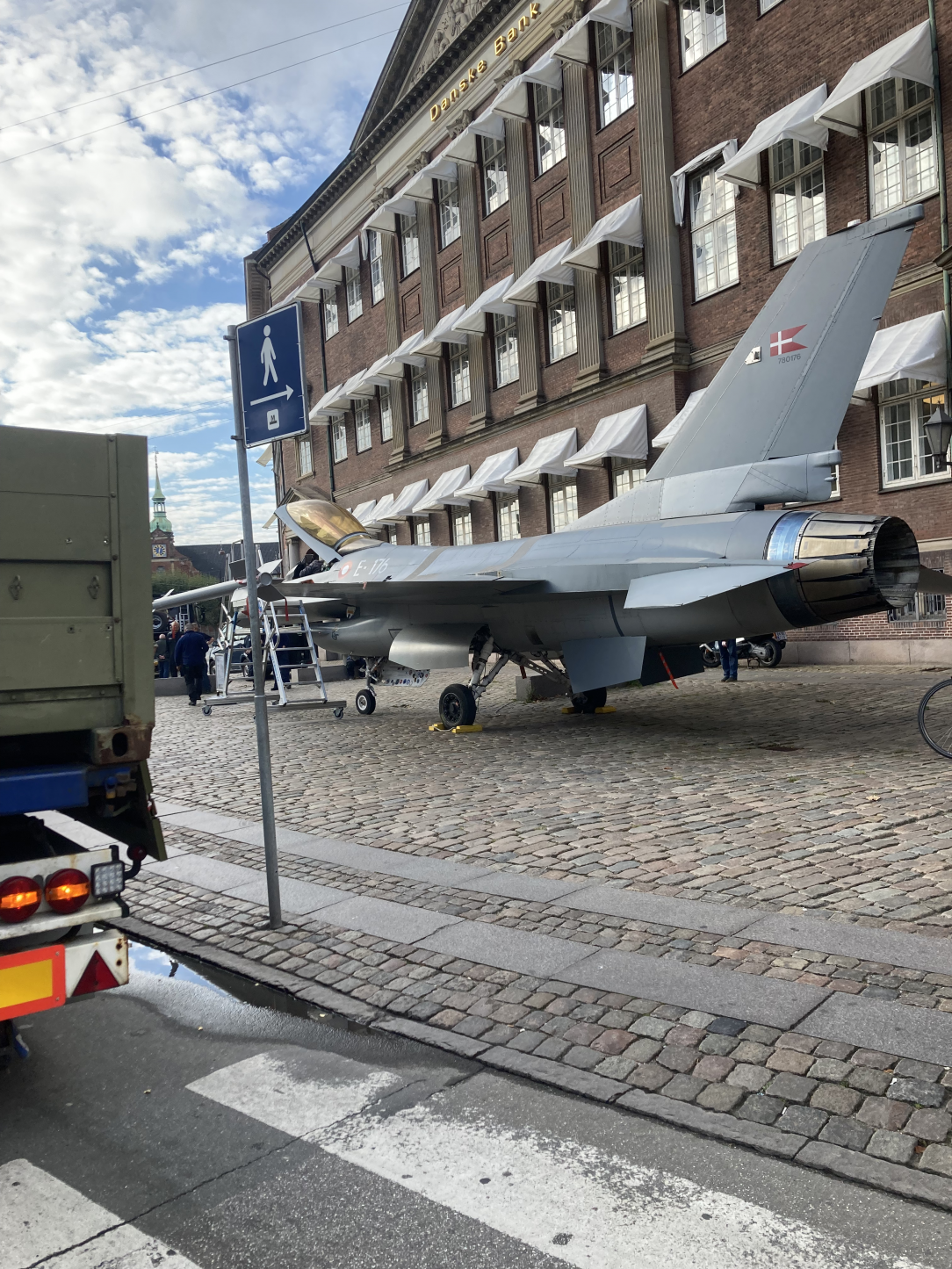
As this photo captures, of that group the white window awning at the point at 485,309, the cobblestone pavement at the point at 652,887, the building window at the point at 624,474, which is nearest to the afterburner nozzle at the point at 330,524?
the cobblestone pavement at the point at 652,887

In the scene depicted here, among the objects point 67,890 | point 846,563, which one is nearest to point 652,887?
point 67,890

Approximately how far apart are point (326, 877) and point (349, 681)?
20136 mm

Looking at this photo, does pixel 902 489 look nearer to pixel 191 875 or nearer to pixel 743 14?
pixel 743 14

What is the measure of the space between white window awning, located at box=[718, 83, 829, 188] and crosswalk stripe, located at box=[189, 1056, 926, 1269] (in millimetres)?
20077

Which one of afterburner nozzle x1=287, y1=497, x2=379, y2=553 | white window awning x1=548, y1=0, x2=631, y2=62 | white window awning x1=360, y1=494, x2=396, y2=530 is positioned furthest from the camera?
white window awning x1=360, y1=494, x2=396, y2=530

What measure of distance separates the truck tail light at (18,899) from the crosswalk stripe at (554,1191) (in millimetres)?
1005

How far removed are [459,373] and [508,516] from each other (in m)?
6.27

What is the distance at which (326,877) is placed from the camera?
20.9 feet

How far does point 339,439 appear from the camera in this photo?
4147 cm

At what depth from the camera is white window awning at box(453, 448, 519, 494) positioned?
92.4ft

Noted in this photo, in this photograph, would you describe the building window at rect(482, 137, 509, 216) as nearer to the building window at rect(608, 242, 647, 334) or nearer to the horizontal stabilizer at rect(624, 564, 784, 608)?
the building window at rect(608, 242, 647, 334)

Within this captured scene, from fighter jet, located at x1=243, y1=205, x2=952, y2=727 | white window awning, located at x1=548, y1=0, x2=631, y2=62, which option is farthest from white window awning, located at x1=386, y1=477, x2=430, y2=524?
fighter jet, located at x1=243, y1=205, x2=952, y2=727

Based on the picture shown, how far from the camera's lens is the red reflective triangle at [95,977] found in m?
3.32

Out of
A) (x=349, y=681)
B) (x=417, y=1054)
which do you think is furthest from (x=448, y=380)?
(x=417, y=1054)
